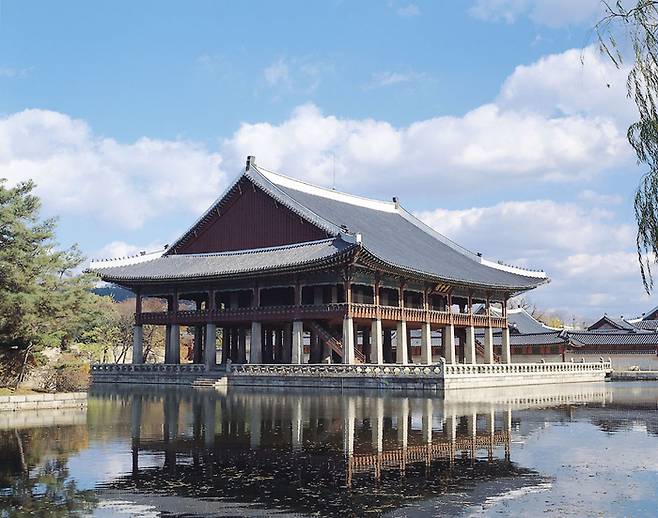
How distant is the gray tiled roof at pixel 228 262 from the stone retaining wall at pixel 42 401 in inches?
838

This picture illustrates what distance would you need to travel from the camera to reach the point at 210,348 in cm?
5978

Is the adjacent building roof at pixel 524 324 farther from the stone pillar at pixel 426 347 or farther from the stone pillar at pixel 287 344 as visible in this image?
the stone pillar at pixel 287 344

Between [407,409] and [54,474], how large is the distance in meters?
18.9

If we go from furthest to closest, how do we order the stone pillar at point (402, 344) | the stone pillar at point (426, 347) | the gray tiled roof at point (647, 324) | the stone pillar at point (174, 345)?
the gray tiled roof at point (647, 324) → the stone pillar at point (174, 345) → the stone pillar at point (426, 347) → the stone pillar at point (402, 344)

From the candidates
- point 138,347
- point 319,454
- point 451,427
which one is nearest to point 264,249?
point 138,347

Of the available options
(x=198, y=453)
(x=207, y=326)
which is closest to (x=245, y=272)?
(x=207, y=326)

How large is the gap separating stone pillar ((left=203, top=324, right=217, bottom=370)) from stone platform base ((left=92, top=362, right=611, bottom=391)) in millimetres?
1287

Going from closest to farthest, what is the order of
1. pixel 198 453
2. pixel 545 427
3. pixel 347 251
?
pixel 198 453 < pixel 545 427 < pixel 347 251

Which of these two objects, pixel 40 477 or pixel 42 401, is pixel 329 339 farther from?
pixel 40 477

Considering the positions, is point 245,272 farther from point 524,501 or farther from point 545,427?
point 524,501

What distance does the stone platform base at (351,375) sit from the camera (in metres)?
44.7

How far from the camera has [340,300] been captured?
57625mm

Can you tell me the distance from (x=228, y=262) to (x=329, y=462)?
147ft

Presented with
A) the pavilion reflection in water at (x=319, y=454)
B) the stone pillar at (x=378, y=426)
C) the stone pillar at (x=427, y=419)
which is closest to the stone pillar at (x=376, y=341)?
the stone pillar at (x=427, y=419)
